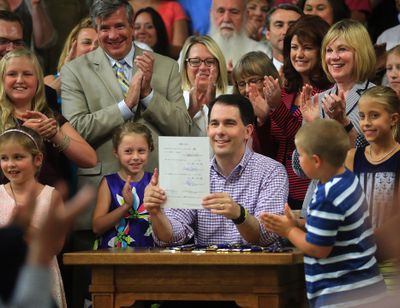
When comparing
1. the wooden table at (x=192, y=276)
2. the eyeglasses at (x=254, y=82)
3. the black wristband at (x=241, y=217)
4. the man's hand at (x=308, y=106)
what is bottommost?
the wooden table at (x=192, y=276)

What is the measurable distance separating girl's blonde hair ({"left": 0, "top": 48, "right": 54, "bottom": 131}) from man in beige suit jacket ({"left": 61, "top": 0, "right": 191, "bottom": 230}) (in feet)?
0.89

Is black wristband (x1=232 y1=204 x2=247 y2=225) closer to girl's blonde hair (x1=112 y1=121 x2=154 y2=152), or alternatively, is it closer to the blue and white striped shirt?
the blue and white striped shirt

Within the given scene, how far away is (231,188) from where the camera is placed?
6457mm

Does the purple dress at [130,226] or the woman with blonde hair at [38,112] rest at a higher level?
the woman with blonde hair at [38,112]

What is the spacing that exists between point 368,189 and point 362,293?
3.31ft

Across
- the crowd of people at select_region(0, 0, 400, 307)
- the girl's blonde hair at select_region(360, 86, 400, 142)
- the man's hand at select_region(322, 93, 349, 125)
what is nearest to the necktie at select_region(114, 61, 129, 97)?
the crowd of people at select_region(0, 0, 400, 307)

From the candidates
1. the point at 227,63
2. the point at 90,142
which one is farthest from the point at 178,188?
the point at 227,63

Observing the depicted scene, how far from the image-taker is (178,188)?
19.8ft

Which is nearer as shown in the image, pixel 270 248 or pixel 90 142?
pixel 270 248

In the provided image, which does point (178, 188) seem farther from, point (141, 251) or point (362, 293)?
point (362, 293)

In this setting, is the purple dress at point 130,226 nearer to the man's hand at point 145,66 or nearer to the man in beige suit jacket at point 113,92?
Result: the man in beige suit jacket at point 113,92

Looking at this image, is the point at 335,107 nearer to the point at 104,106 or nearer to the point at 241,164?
the point at 241,164

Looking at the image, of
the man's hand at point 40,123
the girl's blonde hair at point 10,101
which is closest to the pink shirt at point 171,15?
the girl's blonde hair at point 10,101

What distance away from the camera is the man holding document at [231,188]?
6.32 m
